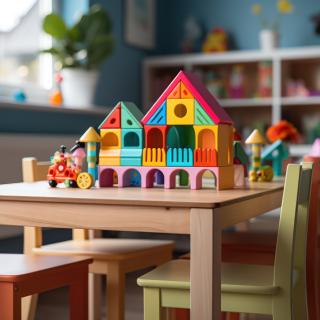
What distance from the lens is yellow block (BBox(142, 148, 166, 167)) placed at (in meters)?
1.98

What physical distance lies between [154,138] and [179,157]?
0.14 meters

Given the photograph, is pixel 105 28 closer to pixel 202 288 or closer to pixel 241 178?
pixel 241 178

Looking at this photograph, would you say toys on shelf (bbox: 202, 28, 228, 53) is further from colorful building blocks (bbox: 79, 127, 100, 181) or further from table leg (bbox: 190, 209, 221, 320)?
table leg (bbox: 190, 209, 221, 320)

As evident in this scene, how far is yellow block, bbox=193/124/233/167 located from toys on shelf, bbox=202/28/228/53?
3.05 m

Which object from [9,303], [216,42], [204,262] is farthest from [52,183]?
[216,42]

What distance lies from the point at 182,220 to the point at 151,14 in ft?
12.3

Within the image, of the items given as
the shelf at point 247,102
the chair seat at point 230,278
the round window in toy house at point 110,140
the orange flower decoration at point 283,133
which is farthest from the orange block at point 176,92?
the shelf at point 247,102

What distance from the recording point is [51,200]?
175 centimetres

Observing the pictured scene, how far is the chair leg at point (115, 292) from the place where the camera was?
231cm

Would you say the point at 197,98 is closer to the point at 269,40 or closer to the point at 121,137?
the point at 121,137

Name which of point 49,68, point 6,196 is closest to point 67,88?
point 49,68

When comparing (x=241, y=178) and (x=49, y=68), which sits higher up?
(x=49, y=68)

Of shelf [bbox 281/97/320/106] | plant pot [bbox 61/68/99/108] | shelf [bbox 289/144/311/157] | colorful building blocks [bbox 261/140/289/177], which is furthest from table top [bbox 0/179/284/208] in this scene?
shelf [bbox 281/97/320/106]

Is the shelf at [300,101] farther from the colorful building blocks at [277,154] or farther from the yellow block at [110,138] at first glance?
the yellow block at [110,138]
